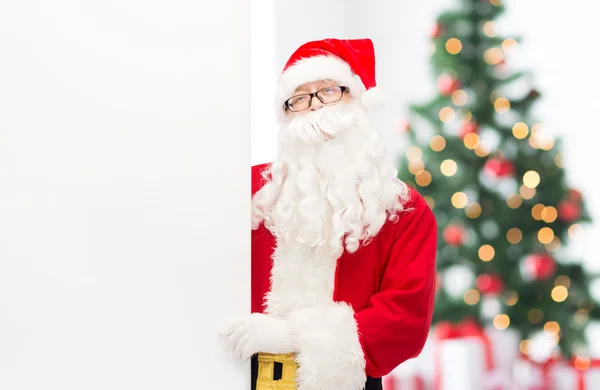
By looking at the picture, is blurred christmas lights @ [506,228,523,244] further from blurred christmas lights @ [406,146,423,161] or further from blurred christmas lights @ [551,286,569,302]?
blurred christmas lights @ [406,146,423,161]

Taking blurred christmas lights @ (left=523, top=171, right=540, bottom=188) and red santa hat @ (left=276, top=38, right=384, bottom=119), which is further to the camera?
blurred christmas lights @ (left=523, top=171, right=540, bottom=188)

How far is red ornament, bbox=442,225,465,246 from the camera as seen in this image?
308 centimetres

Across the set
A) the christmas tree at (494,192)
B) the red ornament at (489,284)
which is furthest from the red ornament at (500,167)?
the red ornament at (489,284)

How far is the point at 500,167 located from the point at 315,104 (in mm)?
1763

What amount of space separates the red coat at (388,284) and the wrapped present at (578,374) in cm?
181

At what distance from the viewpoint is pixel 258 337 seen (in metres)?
1.20

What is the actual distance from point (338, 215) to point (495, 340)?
1.89m

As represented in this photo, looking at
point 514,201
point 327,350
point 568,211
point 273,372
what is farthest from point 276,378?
point 568,211

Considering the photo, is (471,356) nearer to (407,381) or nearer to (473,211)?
(407,381)

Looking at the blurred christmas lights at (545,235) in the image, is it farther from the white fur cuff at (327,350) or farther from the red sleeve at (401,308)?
the white fur cuff at (327,350)

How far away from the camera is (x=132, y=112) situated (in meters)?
1.04

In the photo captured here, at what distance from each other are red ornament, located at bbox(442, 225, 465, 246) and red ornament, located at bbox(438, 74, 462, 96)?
26.6 inches

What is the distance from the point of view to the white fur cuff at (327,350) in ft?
4.19

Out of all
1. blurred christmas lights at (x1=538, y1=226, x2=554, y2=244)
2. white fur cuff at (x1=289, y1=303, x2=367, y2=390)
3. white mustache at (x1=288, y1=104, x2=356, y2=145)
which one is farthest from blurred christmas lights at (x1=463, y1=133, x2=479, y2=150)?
white fur cuff at (x1=289, y1=303, x2=367, y2=390)
